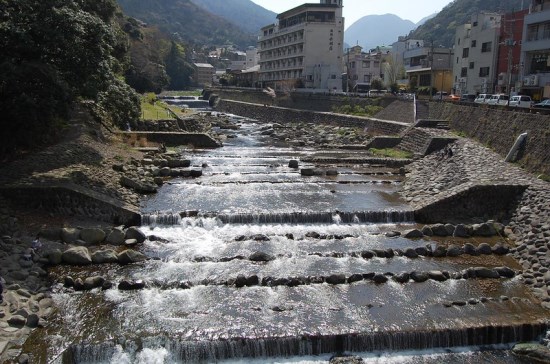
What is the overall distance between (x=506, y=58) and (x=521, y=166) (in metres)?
30.3

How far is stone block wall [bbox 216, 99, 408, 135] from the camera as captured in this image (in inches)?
1593

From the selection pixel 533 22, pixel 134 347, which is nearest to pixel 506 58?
pixel 533 22

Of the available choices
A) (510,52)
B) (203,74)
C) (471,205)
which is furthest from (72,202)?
(203,74)

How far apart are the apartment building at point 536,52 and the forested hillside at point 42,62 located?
35.4m

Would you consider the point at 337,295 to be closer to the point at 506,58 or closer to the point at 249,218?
the point at 249,218

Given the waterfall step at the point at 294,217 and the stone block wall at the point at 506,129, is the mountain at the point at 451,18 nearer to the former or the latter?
the stone block wall at the point at 506,129

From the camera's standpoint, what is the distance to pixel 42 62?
1827 cm

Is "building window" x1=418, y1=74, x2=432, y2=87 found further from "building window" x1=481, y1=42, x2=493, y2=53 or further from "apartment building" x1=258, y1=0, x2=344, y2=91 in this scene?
"building window" x1=481, y1=42, x2=493, y2=53

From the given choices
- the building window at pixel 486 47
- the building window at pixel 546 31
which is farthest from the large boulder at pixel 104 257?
the building window at pixel 486 47

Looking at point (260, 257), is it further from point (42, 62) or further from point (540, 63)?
point (540, 63)

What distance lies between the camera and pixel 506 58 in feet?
156

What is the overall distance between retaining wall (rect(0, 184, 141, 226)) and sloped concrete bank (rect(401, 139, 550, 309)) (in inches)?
484

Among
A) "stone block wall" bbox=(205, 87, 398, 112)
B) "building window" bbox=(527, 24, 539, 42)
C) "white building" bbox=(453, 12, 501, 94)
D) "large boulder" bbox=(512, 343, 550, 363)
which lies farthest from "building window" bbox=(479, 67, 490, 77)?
"large boulder" bbox=(512, 343, 550, 363)

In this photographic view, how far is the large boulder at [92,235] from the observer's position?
1605 cm
